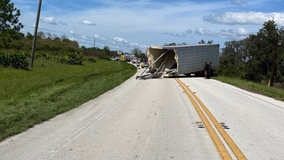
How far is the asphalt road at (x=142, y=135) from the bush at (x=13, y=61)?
19.1m

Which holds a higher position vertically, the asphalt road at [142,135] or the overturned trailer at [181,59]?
the overturned trailer at [181,59]

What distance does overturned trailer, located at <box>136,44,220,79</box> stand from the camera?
25.5 metres

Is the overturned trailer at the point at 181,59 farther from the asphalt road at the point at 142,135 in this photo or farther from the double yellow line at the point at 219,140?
the double yellow line at the point at 219,140

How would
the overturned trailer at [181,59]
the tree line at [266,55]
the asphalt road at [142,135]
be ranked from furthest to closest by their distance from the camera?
the tree line at [266,55] → the overturned trailer at [181,59] → the asphalt road at [142,135]

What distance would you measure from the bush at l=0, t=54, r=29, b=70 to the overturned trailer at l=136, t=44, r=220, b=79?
11.5 m

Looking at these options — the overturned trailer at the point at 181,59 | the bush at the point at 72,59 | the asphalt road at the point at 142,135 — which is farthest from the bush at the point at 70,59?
the asphalt road at the point at 142,135

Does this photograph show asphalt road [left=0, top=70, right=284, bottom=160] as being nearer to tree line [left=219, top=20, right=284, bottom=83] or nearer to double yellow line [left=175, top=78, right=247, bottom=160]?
double yellow line [left=175, top=78, right=247, bottom=160]

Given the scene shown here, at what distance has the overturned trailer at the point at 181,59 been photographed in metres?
25.5

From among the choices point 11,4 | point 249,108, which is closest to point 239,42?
point 11,4

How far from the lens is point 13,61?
25.7m

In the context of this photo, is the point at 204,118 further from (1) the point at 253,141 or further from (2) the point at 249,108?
(2) the point at 249,108

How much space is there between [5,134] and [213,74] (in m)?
26.3

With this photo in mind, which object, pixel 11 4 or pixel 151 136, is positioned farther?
pixel 11 4

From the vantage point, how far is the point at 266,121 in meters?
7.77
